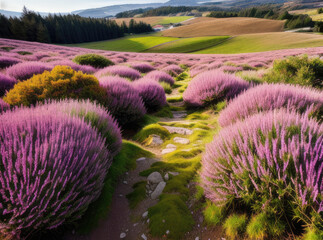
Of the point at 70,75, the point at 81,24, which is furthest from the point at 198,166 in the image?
the point at 81,24

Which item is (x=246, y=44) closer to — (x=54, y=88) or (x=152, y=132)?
(x=152, y=132)

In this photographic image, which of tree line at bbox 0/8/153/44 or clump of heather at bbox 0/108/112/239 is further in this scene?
A: tree line at bbox 0/8/153/44

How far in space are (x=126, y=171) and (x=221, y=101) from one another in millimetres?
4584

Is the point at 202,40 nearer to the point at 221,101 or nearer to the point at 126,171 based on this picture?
the point at 221,101

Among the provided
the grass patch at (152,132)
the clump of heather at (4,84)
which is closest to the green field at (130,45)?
the clump of heather at (4,84)

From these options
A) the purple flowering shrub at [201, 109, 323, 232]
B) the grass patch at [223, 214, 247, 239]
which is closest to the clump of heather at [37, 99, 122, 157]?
the purple flowering shrub at [201, 109, 323, 232]

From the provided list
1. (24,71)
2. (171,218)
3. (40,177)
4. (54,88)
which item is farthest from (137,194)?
(24,71)

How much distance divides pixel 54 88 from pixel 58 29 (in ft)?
270

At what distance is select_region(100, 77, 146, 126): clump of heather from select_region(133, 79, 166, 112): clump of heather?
1.17 metres

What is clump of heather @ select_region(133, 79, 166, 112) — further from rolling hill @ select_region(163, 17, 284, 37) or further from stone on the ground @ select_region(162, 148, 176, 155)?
rolling hill @ select_region(163, 17, 284, 37)

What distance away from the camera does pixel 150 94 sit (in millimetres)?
7223

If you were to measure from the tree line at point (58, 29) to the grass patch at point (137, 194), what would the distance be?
74.0 meters

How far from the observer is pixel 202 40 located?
57.1 meters

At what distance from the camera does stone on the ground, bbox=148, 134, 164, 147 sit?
15.3 feet
